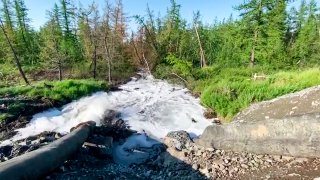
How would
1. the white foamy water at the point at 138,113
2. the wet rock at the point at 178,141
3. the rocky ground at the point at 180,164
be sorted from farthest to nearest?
1. the white foamy water at the point at 138,113
2. the wet rock at the point at 178,141
3. the rocky ground at the point at 180,164

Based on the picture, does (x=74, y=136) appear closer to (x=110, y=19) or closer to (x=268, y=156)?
(x=268, y=156)

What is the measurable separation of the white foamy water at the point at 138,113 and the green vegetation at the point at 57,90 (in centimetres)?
68

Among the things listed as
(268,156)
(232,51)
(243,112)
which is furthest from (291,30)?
(268,156)

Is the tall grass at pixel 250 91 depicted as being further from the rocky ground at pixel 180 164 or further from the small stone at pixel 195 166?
the small stone at pixel 195 166

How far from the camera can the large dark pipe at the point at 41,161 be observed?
241 inches

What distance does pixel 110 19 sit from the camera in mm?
26734

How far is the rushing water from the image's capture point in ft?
43.0

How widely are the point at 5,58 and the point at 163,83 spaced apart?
22478mm

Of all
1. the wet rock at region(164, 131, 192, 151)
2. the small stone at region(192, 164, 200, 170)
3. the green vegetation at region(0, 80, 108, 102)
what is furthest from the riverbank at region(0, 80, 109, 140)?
the small stone at region(192, 164, 200, 170)

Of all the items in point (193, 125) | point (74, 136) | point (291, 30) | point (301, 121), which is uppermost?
point (291, 30)

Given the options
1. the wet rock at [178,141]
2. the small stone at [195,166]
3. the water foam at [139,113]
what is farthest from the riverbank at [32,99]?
the small stone at [195,166]

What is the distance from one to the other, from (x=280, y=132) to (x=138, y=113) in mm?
8284

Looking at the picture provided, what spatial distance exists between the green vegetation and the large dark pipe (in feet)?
27.5

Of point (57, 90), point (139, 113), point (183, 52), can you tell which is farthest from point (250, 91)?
point (183, 52)
